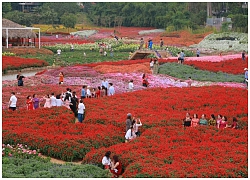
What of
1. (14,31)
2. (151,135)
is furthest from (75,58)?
(151,135)

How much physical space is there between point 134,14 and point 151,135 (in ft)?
322

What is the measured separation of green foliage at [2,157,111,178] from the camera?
51.4 feet

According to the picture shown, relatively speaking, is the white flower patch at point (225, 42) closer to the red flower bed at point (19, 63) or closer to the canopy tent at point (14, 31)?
the canopy tent at point (14, 31)

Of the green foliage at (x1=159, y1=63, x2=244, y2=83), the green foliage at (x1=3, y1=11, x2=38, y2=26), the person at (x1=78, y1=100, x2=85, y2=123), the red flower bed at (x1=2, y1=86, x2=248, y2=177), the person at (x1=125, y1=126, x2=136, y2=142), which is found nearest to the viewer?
the red flower bed at (x1=2, y1=86, x2=248, y2=177)

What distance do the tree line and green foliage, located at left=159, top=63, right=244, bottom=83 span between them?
52.8 metres

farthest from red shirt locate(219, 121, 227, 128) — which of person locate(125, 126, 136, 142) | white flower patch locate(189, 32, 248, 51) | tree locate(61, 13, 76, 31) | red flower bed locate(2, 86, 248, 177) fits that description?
tree locate(61, 13, 76, 31)

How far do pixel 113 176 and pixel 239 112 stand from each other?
11.2m

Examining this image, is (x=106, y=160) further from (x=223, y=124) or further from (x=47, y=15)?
(x=47, y=15)

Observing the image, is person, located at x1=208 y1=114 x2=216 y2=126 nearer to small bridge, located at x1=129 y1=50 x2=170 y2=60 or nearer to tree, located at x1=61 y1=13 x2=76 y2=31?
small bridge, located at x1=129 y1=50 x2=170 y2=60

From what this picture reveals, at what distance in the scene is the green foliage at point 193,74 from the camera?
4062 cm

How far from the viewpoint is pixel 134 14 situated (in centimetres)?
11806

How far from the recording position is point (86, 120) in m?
24.7

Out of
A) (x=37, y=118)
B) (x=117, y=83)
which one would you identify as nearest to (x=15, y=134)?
(x=37, y=118)

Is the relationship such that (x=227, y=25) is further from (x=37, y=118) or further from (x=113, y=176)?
(x=113, y=176)
